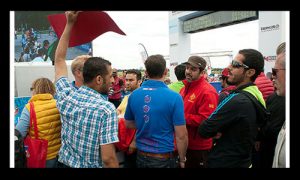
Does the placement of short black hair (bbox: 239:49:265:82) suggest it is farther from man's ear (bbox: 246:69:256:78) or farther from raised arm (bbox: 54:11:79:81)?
raised arm (bbox: 54:11:79:81)

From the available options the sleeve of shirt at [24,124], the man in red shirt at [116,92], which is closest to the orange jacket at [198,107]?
the sleeve of shirt at [24,124]

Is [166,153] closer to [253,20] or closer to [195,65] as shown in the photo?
[195,65]

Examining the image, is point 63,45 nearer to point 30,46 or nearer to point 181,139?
point 181,139

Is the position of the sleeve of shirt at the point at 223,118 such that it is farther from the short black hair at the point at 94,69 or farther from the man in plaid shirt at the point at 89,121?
the short black hair at the point at 94,69

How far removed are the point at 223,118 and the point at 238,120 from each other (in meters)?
0.11

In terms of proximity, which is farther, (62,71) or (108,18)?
(62,71)

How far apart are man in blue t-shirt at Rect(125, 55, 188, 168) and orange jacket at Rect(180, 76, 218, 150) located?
0.52 metres

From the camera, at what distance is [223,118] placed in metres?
2.12

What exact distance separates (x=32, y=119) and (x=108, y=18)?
42.4 inches

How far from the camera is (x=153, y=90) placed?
2.39 m

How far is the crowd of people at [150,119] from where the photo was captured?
5.94 ft

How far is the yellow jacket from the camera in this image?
2.26 m

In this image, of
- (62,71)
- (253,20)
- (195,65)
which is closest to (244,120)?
(195,65)

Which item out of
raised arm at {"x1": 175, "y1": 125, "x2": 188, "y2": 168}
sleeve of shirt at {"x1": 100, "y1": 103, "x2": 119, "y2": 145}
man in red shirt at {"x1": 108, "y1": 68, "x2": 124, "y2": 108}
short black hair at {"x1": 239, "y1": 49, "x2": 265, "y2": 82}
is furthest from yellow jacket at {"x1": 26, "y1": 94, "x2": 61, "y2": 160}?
man in red shirt at {"x1": 108, "y1": 68, "x2": 124, "y2": 108}
